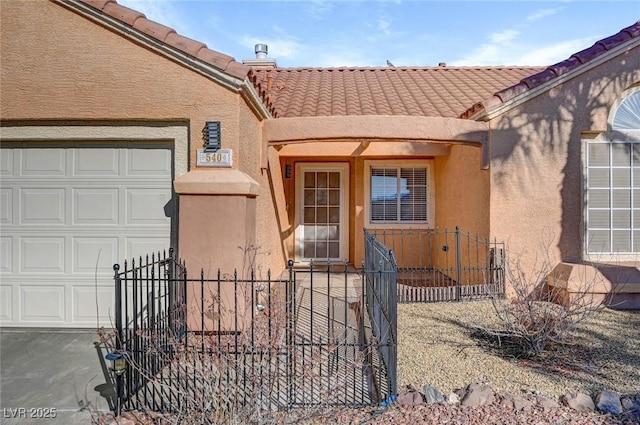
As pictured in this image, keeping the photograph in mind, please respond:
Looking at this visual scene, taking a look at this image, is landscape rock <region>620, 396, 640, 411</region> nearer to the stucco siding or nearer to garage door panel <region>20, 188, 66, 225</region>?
the stucco siding

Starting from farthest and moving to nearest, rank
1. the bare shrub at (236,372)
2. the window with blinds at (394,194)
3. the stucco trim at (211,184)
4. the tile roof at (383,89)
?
the window with blinds at (394,194)
the tile roof at (383,89)
the stucco trim at (211,184)
the bare shrub at (236,372)

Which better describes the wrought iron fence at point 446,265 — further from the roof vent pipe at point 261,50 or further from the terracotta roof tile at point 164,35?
the roof vent pipe at point 261,50

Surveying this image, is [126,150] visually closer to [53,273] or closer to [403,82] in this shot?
[53,273]

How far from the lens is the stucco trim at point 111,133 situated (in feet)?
19.1

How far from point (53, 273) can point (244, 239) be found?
2.96 metres

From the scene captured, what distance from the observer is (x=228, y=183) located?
5535 mm

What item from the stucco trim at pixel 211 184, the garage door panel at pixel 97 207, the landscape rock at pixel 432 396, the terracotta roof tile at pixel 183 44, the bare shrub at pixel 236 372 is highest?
the terracotta roof tile at pixel 183 44

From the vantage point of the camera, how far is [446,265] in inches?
396

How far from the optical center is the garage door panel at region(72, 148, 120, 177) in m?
6.03

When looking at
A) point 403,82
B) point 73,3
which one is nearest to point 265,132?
point 73,3

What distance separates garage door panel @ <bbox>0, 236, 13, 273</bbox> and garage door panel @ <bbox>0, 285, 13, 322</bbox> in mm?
266

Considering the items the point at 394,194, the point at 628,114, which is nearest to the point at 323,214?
the point at 394,194

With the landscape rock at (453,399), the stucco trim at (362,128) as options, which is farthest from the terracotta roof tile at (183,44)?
the landscape rock at (453,399)

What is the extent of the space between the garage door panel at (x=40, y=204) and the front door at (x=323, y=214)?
6.50m
